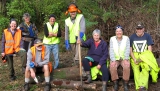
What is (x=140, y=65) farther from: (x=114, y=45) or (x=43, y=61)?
(x=43, y=61)

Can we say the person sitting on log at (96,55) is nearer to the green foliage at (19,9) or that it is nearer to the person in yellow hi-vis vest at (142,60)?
the person in yellow hi-vis vest at (142,60)

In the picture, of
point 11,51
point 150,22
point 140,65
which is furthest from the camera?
point 150,22

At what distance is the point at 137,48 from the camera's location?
6.96 m

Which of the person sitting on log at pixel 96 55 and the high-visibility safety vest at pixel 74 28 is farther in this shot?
the high-visibility safety vest at pixel 74 28

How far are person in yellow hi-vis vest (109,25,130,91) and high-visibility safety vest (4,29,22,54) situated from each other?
2896mm

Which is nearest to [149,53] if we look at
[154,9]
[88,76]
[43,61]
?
[88,76]

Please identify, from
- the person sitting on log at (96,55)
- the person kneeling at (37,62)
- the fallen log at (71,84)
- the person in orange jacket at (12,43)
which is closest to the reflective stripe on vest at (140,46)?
the person sitting on log at (96,55)

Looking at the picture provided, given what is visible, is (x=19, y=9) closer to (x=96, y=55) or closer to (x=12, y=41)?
(x=12, y=41)

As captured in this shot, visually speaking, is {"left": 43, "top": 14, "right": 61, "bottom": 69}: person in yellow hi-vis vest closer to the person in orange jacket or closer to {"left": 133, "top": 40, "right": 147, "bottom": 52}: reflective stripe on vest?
the person in orange jacket

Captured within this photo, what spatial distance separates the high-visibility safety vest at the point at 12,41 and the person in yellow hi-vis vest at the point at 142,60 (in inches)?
136

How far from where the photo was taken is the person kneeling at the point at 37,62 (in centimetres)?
677

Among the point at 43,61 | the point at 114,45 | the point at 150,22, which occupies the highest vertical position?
the point at 150,22

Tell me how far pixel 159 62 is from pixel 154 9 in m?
4.14

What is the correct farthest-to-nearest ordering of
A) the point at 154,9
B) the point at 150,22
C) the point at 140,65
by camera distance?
the point at 154,9 < the point at 150,22 < the point at 140,65
